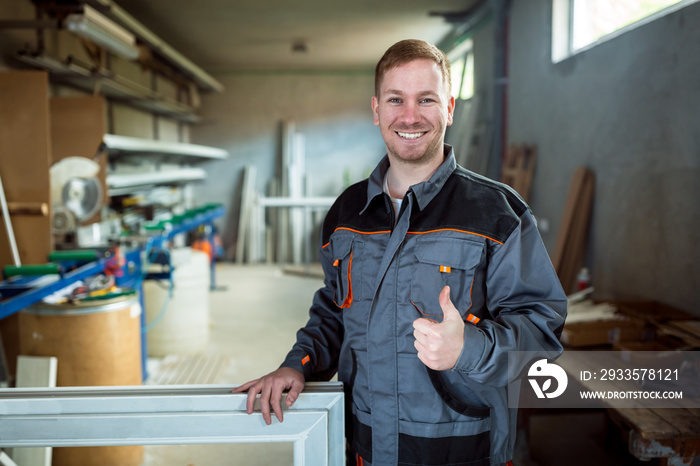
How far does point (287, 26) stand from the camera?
20.4ft

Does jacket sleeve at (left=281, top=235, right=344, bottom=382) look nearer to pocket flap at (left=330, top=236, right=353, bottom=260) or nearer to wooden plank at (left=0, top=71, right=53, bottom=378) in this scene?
pocket flap at (left=330, top=236, right=353, bottom=260)

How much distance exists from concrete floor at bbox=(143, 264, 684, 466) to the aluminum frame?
1.86m

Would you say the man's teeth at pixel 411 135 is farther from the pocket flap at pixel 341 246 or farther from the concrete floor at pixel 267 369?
the concrete floor at pixel 267 369

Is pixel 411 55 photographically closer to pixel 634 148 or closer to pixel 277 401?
pixel 277 401

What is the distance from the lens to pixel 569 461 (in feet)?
8.91

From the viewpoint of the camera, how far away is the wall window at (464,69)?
6281mm

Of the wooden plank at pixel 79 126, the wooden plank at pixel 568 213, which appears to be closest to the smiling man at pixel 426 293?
the wooden plank at pixel 568 213

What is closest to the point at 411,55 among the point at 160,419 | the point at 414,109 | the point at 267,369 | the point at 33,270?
the point at 414,109

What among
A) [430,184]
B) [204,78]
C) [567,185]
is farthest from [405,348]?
[204,78]

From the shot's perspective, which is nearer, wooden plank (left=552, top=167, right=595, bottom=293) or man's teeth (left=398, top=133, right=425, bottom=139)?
man's teeth (left=398, top=133, right=425, bottom=139)

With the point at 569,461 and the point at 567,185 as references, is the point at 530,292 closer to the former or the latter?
the point at 569,461


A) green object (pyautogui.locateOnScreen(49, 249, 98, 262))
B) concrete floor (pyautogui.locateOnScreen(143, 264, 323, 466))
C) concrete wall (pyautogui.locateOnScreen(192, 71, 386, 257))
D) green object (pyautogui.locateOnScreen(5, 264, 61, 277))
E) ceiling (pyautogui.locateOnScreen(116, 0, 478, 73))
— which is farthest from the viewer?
concrete wall (pyautogui.locateOnScreen(192, 71, 386, 257))

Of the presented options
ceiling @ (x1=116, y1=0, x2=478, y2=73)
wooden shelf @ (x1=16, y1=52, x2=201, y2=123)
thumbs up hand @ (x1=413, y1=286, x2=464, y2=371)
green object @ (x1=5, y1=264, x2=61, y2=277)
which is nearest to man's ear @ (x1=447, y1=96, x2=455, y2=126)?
thumbs up hand @ (x1=413, y1=286, x2=464, y2=371)

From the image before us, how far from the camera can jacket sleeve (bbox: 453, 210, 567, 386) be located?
3.37ft
